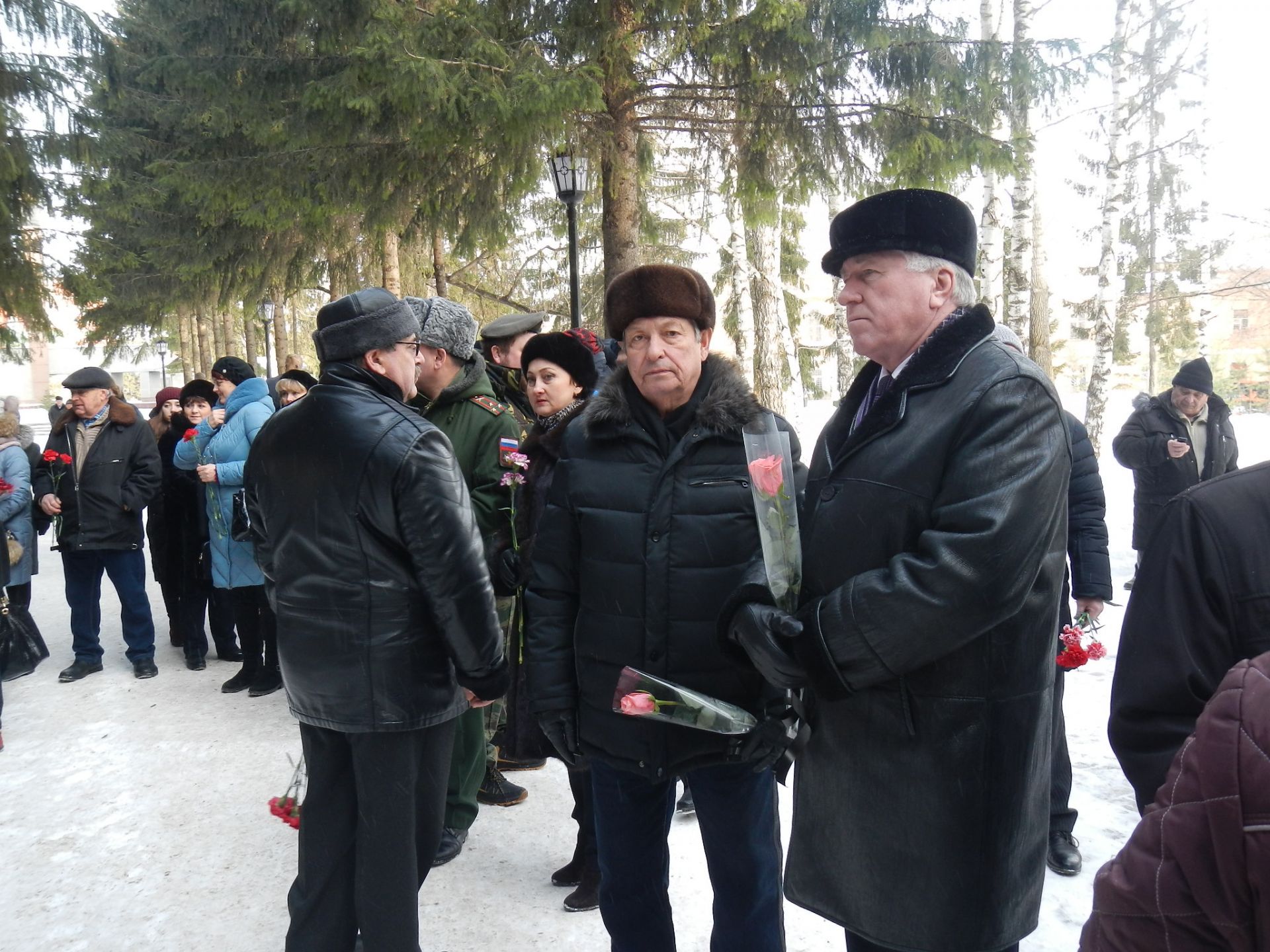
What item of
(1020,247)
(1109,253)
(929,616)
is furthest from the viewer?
(1109,253)

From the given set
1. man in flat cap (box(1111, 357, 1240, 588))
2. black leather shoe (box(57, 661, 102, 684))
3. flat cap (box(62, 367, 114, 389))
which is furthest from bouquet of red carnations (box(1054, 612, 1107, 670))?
black leather shoe (box(57, 661, 102, 684))

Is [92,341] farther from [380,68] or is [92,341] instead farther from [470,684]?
[470,684]

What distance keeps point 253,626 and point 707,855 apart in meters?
4.56

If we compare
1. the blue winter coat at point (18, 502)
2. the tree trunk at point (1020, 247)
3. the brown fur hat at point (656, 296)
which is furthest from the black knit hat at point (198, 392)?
the tree trunk at point (1020, 247)

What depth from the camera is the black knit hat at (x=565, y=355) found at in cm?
356

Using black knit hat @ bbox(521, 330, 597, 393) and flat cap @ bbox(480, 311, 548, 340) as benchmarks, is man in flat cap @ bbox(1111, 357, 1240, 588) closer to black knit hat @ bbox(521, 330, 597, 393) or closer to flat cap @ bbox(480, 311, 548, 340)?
flat cap @ bbox(480, 311, 548, 340)

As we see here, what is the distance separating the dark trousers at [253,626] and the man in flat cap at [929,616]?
4.95 metres

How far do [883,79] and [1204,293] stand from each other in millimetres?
10310

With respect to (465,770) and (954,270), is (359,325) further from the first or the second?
(465,770)

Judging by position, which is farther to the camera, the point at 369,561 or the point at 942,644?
the point at 369,561

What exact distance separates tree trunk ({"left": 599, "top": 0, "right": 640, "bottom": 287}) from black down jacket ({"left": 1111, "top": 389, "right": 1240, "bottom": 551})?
4.51 metres

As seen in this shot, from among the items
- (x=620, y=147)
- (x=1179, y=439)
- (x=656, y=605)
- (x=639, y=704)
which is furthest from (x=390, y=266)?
(x=639, y=704)

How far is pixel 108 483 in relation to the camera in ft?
21.0

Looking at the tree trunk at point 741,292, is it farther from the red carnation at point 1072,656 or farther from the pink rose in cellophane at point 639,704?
the pink rose in cellophane at point 639,704
